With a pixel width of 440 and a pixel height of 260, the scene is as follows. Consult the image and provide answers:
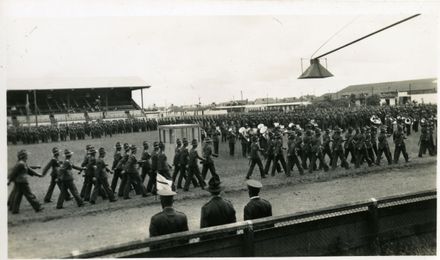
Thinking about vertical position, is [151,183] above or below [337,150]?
below

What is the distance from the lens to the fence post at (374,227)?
5.76m

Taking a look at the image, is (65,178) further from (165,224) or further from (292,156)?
(292,156)

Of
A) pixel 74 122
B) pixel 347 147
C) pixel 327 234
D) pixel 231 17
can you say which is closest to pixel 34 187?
pixel 231 17

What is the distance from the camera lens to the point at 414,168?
39.3 ft

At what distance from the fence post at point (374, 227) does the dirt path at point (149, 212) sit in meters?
2.38

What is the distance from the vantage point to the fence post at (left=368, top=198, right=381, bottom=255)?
5.76m

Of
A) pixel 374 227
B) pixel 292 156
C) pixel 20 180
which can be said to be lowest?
pixel 374 227

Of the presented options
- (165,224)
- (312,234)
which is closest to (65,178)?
(165,224)

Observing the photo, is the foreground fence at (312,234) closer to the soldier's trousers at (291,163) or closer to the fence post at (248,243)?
the fence post at (248,243)

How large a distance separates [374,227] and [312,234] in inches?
40.0

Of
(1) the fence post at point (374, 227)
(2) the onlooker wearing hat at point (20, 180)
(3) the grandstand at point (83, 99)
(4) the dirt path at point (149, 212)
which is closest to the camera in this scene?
(1) the fence post at point (374, 227)

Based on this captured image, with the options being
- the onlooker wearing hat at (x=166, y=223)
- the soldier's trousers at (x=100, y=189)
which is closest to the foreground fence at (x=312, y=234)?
the onlooker wearing hat at (x=166, y=223)

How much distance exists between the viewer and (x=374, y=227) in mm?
5781

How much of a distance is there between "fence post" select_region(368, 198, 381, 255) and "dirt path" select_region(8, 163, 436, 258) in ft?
7.82
